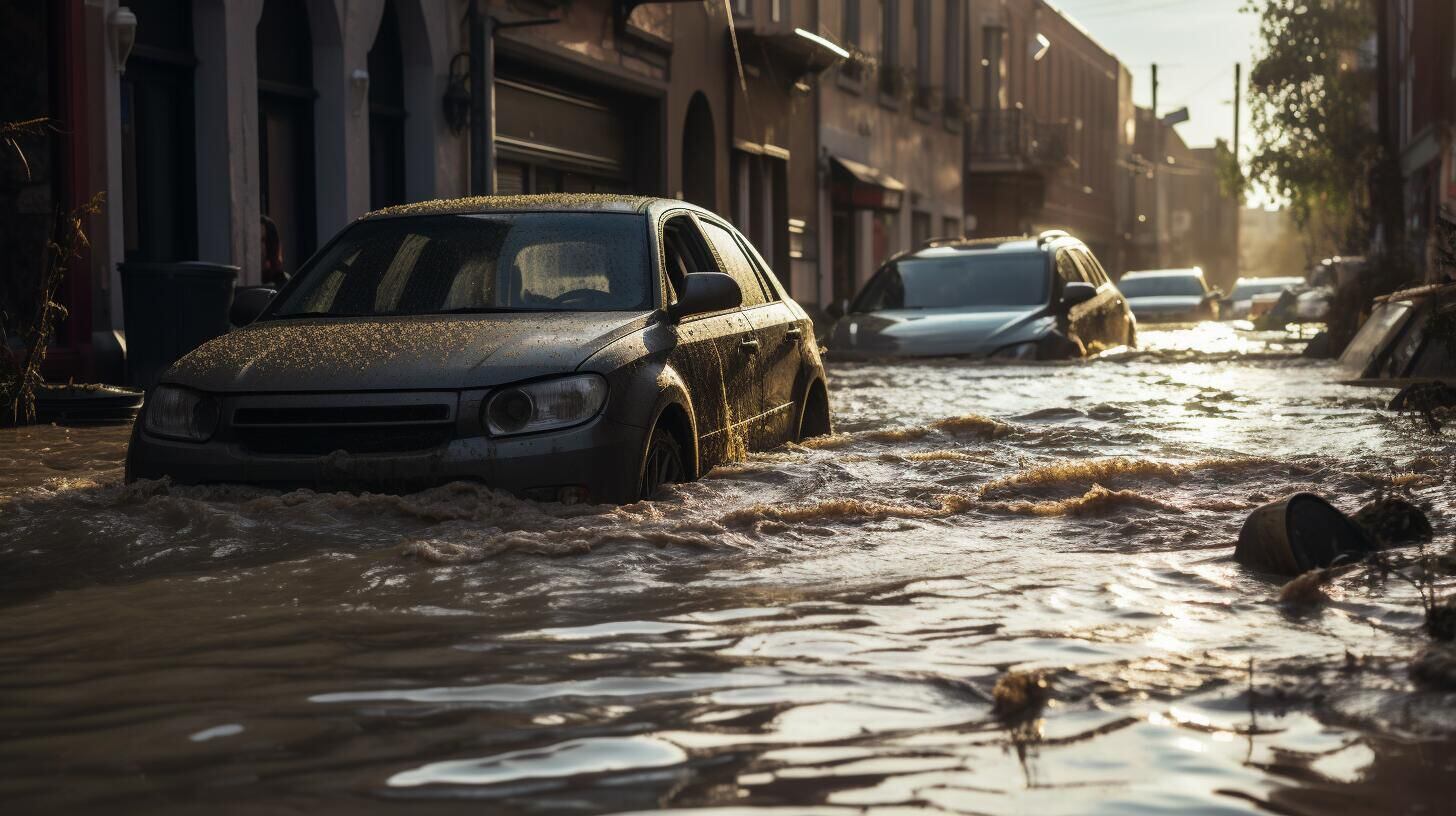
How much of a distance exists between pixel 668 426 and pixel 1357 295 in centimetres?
1424

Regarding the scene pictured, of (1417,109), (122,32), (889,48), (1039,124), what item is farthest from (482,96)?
(1039,124)

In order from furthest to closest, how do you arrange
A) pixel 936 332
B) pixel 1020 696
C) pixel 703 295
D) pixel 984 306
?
pixel 984 306 < pixel 936 332 < pixel 703 295 < pixel 1020 696

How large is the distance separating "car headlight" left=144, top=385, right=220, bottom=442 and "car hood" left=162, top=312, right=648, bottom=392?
0.15 feet

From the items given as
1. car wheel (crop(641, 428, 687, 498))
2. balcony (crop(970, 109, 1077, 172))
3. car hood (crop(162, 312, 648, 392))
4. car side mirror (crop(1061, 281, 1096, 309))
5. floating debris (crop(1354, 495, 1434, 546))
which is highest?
balcony (crop(970, 109, 1077, 172))

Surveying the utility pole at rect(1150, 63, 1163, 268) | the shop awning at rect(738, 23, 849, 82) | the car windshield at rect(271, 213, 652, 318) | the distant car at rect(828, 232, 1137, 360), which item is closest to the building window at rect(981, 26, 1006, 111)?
the shop awning at rect(738, 23, 849, 82)

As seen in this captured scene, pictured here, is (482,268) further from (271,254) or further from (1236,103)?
(1236,103)

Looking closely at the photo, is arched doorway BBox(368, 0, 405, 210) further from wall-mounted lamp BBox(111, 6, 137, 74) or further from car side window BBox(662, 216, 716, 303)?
car side window BBox(662, 216, 716, 303)

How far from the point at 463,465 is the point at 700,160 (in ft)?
63.9

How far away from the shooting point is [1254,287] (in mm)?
43125

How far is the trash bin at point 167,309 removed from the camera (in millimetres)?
12430

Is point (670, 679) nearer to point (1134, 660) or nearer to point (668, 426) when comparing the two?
point (1134, 660)

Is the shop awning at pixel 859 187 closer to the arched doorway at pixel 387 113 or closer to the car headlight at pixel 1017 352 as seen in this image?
the arched doorway at pixel 387 113

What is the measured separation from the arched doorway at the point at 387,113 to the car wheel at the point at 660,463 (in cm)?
1071

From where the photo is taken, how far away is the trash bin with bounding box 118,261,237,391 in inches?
489
